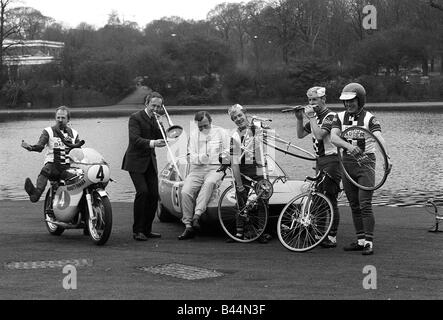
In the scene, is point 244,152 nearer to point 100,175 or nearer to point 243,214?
point 243,214

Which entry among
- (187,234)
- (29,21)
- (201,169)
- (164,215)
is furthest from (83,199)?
(29,21)

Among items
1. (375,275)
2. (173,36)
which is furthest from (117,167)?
(173,36)

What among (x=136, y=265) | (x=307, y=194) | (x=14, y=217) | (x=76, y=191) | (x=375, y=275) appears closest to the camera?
(x=375, y=275)

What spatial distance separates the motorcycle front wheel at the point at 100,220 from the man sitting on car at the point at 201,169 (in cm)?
117

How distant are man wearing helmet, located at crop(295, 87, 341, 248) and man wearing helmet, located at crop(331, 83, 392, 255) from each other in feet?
1.29

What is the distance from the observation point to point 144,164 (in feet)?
40.3

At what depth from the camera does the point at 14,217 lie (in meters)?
15.1

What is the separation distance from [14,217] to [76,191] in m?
3.45

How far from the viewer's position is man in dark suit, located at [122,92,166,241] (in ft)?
40.2

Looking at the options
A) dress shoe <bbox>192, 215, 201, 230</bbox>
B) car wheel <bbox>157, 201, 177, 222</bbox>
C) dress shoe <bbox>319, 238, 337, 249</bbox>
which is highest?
dress shoe <bbox>192, 215, 201, 230</bbox>

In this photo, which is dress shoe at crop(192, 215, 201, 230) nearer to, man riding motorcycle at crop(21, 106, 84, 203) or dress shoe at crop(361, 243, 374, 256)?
man riding motorcycle at crop(21, 106, 84, 203)

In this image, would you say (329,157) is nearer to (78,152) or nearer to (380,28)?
(78,152)

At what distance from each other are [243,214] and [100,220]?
75.8 inches

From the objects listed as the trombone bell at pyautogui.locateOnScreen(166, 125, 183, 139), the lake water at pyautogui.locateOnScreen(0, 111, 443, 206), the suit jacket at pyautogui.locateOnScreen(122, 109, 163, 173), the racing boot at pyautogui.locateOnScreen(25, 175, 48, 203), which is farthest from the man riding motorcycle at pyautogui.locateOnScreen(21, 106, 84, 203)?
the lake water at pyautogui.locateOnScreen(0, 111, 443, 206)
